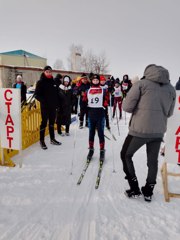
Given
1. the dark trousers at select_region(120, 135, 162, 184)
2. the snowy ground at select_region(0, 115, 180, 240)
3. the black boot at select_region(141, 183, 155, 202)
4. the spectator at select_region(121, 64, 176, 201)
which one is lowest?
the snowy ground at select_region(0, 115, 180, 240)

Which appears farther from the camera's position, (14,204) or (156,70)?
(14,204)

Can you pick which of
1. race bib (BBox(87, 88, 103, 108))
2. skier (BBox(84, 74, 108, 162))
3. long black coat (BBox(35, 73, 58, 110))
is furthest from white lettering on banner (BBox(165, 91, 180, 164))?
long black coat (BBox(35, 73, 58, 110))

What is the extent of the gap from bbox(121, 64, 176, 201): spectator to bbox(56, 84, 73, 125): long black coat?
406 cm

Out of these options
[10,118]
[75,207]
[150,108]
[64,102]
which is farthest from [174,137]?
[64,102]

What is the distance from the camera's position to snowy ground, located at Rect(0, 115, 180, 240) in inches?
95.4

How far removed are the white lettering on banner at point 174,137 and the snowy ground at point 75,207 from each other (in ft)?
2.06

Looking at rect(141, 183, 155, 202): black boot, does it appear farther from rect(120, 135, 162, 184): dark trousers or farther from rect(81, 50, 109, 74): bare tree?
rect(81, 50, 109, 74): bare tree

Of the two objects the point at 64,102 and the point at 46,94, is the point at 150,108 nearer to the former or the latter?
the point at 46,94

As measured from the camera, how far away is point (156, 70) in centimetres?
269

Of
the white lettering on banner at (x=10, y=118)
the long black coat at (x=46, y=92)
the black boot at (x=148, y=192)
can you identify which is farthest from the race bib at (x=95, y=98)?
the black boot at (x=148, y=192)

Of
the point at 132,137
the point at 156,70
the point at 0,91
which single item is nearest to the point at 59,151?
the point at 0,91

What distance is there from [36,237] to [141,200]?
1611 millimetres

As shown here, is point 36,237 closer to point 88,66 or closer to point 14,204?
point 14,204

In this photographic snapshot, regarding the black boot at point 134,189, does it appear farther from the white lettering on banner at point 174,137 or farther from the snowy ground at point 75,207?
the white lettering on banner at point 174,137
